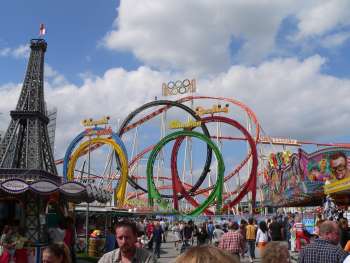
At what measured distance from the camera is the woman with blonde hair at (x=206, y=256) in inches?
60.6

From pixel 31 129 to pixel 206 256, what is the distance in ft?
139

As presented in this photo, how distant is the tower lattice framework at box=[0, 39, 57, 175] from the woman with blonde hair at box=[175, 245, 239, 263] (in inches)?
1597

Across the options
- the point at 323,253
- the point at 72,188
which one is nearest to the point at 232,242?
the point at 323,253

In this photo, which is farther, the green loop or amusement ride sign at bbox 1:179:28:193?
the green loop

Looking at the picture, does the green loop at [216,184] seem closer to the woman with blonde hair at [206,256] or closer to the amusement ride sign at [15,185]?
the amusement ride sign at [15,185]

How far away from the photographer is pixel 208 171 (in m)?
43.9

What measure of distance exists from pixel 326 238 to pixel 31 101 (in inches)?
1707

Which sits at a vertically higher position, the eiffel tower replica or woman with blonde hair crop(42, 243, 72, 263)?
the eiffel tower replica

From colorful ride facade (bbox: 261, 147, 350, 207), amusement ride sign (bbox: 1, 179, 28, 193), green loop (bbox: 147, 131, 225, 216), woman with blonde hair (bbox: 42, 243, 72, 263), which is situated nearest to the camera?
woman with blonde hair (bbox: 42, 243, 72, 263)

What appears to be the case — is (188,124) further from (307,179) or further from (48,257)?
(48,257)

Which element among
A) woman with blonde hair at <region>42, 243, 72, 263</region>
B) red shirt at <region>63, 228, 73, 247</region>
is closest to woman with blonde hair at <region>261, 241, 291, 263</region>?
woman with blonde hair at <region>42, 243, 72, 263</region>

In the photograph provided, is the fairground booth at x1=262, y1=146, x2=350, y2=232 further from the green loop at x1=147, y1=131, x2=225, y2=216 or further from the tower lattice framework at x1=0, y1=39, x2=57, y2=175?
the tower lattice framework at x1=0, y1=39, x2=57, y2=175

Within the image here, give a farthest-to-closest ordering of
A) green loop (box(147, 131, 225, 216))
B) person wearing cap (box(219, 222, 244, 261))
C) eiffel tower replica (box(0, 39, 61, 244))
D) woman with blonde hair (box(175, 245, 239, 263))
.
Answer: eiffel tower replica (box(0, 39, 61, 244)) < green loop (box(147, 131, 225, 216)) < person wearing cap (box(219, 222, 244, 261)) < woman with blonde hair (box(175, 245, 239, 263))

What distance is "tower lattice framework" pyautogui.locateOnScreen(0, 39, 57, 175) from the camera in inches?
1638
